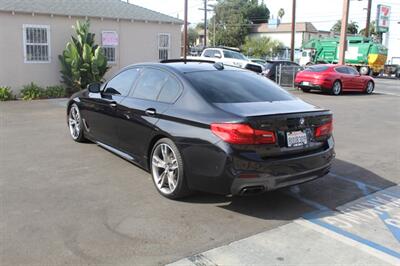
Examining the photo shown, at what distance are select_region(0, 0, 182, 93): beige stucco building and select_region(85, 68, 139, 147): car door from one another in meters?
9.54

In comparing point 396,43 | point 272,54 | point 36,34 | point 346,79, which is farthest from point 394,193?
point 272,54

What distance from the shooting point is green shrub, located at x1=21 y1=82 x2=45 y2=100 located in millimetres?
15155

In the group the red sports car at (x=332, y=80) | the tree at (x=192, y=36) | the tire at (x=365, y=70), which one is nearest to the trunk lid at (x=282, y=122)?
the red sports car at (x=332, y=80)

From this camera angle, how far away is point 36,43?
15812 millimetres

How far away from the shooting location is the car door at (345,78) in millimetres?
19984

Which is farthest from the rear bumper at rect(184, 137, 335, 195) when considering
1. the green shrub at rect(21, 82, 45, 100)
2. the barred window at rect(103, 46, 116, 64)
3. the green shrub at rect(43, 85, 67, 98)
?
the barred window at rect(103, 46, 116, 64)

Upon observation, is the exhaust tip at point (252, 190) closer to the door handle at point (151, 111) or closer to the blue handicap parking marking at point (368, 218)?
the blue handicap parking marking at point (368, 218)

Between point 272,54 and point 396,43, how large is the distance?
22228 millimetres

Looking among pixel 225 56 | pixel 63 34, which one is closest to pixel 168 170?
pixel 63 34

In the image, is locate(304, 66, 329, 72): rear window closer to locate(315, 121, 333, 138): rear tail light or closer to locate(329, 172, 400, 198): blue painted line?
locate(329, 172, 400, 198): blue painted line

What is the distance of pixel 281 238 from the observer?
4.17m

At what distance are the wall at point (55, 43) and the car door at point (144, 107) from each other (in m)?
10.8

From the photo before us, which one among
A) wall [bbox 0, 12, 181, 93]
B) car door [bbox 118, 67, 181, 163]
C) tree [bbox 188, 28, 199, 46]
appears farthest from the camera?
tree [bbox 188, 28, 199, 46]

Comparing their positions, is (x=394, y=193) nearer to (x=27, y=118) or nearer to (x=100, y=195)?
(x=100, y=195)
